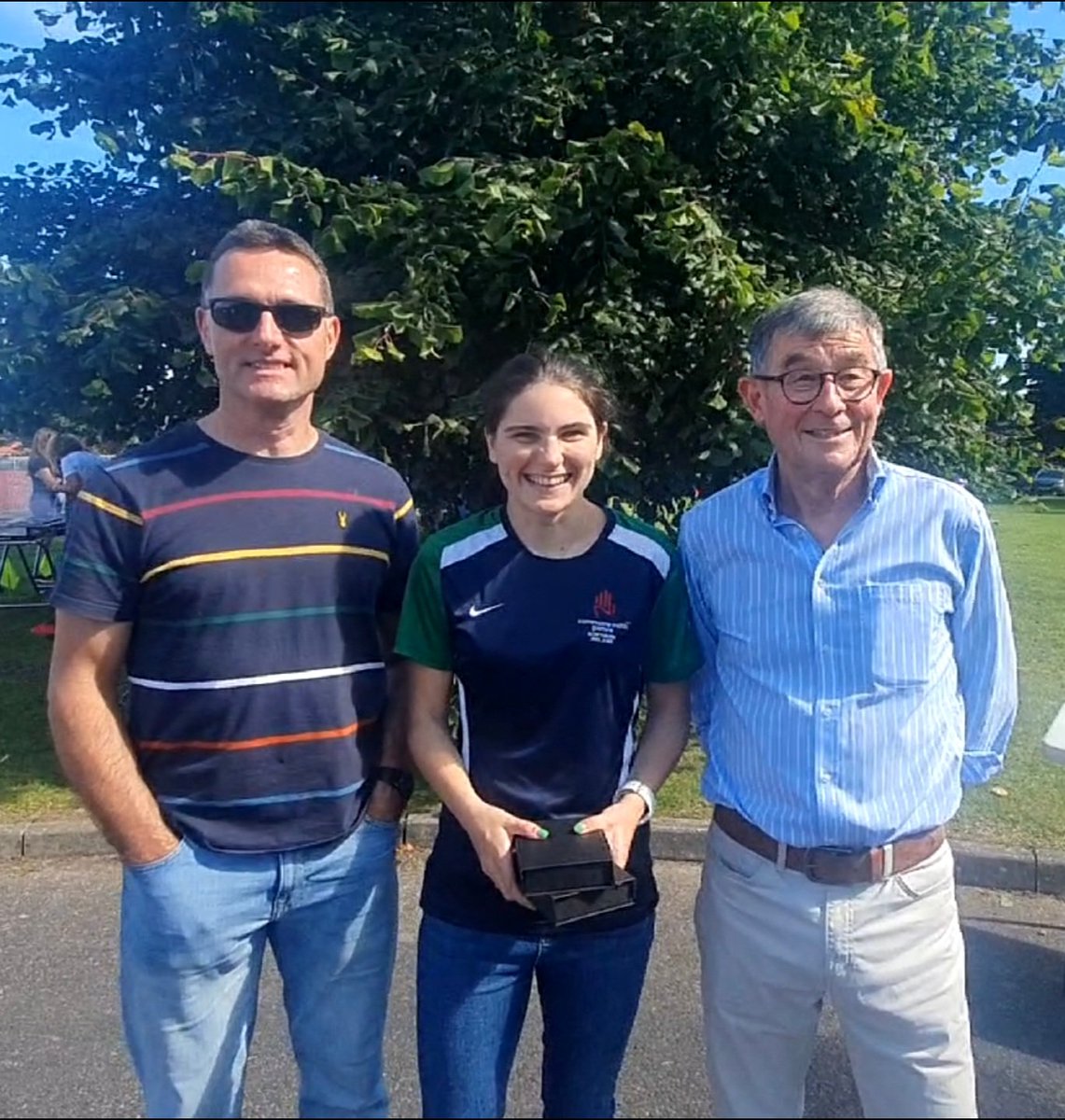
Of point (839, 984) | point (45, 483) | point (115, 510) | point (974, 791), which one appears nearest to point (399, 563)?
point (115, 510)

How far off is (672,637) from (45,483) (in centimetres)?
1098

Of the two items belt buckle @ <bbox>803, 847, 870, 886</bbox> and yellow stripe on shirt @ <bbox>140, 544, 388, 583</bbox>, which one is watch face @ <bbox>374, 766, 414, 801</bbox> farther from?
belt buckle @ <bbox>803, 847, 870, 886</bbox>

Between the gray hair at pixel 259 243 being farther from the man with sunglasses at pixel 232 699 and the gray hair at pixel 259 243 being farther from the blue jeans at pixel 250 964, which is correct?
the blue jeans at pixel 250 964

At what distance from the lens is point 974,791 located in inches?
208

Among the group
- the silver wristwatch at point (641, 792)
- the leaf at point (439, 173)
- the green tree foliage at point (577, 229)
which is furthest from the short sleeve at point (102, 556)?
the leaf at point (439, 173)

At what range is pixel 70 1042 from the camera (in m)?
3.37

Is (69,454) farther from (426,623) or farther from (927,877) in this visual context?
(927,877)

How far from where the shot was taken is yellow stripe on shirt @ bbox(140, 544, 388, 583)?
1.77 metres

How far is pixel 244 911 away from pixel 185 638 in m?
0.50

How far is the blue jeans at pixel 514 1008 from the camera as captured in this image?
1.91m

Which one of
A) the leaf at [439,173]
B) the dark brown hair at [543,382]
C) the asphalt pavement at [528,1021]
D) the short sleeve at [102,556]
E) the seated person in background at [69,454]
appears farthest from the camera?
the seated person in background at [69,454]

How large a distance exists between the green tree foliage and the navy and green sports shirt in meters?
1.99

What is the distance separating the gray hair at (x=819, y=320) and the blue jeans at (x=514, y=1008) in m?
1.12

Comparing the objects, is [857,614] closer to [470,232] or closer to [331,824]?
[331,824]
